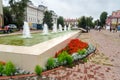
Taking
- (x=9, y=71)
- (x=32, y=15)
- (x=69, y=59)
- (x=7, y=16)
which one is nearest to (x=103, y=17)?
(x=32, y=15)

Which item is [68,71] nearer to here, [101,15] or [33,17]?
[33,17]

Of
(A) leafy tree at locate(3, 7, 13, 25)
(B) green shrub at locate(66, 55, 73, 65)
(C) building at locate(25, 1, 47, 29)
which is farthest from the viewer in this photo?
(C) building at locate(25, 1, 47, 29)

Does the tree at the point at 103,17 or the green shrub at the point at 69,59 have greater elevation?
the tree at the point at 103,17

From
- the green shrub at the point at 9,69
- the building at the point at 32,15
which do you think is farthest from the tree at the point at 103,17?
the green shrub at the point at 9,69

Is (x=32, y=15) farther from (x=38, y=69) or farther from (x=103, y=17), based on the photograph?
(x=38, y=69)

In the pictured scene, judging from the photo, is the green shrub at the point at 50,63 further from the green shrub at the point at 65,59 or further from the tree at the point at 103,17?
the tree at the point at 103,17

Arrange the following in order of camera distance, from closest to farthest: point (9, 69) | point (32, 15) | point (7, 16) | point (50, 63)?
point (9, 69), point (50, 63), point (7, 16), point (32, 15)

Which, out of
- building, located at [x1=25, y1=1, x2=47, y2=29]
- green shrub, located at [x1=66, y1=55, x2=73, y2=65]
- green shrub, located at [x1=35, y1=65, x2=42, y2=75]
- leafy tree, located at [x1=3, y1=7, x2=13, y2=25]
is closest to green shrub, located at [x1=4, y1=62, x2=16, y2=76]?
green shrub, located at [x1=35, y1=65, x2=42, y2=75]

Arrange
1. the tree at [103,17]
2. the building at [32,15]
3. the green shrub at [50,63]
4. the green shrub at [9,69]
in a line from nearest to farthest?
the green shrub at [9,69], the green shrub at [50,63], the building at [32,15], the tree at [103,17]

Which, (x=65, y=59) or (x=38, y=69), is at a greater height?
(x=65, y=59)

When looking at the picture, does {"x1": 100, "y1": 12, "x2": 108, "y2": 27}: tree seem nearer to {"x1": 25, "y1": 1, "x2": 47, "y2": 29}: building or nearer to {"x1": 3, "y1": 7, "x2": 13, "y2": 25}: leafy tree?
{"x1": 25, "y1": 1, "x2": 47, "y2": 29}: building

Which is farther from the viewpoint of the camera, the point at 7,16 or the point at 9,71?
the point at 7,16

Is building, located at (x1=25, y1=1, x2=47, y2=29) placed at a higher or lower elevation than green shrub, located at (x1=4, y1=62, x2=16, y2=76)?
higher

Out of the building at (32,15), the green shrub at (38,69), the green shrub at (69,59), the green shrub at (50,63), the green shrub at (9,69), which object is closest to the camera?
the green shrub at (9,69)
